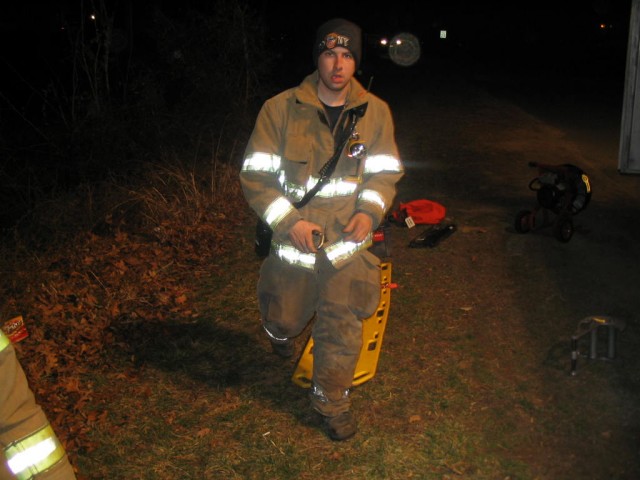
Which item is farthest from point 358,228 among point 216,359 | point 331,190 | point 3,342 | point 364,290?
point 3,342

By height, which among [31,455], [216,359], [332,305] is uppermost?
[31,455]

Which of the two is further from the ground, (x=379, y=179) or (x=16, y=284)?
(x=379, y=179)

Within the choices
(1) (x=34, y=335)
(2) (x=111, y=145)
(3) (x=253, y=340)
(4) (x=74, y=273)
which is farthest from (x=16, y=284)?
(2) (x=111, y=145)

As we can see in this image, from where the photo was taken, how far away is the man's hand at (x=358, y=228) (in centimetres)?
359

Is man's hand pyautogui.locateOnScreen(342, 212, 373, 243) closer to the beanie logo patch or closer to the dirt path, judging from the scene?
the beanie logo patch

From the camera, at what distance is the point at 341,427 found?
379cm

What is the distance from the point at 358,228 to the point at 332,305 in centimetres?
48

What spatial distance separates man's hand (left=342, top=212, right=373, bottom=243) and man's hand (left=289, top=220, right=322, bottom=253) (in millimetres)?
174

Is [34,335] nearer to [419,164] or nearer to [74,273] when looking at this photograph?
[74,273]

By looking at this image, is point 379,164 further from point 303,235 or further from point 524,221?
point 524,221

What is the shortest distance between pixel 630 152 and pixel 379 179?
3.35m

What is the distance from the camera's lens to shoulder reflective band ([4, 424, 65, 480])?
2.05 metres

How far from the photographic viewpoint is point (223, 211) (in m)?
7.89

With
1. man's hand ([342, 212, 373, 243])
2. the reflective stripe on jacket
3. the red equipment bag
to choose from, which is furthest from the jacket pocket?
the red equipment bag
